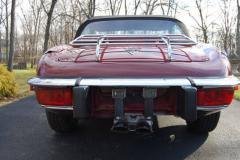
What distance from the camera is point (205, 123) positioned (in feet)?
7.41

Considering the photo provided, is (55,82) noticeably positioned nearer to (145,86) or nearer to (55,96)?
(55,96)

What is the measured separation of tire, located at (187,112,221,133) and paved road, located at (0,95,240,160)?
0.33 ft

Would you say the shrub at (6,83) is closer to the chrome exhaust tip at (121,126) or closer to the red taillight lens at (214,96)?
the chrome exhaust tip at (121,126)

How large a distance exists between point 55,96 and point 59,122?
2.26ft

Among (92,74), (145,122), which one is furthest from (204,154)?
(92,74)

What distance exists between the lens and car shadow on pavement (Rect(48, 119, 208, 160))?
1.95 m

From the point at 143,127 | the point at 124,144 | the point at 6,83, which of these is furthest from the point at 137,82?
the point at 6,83

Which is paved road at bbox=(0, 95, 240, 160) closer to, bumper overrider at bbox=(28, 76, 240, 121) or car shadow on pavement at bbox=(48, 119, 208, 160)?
car shadow on pavement at bbox=(48, 119, 208, 160)

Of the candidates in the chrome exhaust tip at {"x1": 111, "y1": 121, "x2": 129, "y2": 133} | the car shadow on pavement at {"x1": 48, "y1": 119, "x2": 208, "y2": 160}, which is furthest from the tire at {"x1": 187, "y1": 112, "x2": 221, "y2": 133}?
the chrome exhaust tip at {"x1": 111, "y1": 121, "x2": 129, "y2": 133}

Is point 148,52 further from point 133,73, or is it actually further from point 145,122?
point 145,122

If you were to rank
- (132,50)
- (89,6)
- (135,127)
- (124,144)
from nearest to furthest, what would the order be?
(135,127) → (132,50) → (124,144) → (89,6)

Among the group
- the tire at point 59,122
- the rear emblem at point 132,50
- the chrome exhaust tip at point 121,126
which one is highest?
the rear emblem at point 132,50

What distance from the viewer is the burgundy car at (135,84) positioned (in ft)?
5.30

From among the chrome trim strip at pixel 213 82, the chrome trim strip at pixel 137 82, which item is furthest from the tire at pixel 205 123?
the chrome trim strip at pixel 137 82
